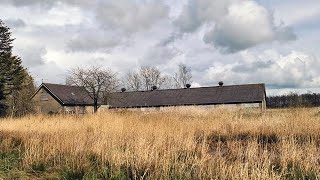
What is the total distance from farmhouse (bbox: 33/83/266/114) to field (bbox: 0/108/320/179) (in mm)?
37026

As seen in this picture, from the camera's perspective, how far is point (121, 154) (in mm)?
7961

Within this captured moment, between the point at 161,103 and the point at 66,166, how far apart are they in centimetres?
4857

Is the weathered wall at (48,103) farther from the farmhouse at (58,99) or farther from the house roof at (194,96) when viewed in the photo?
the house roof at (194,96)

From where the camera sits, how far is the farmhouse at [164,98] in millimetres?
50359

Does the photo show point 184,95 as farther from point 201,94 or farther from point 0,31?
point 0,31

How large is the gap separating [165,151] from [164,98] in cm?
4934

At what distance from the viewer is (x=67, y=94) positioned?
182 ft

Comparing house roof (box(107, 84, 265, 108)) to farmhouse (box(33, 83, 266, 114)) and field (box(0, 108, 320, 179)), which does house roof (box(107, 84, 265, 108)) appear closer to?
farmhouse (box(33, 83, 266, 114))

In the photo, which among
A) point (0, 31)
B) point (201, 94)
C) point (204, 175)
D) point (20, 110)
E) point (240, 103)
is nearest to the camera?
point (204, 175)

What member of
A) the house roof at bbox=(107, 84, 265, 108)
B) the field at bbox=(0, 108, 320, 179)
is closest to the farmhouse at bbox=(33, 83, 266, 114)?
the house roof at bbox=(107, 84, 265, 108)

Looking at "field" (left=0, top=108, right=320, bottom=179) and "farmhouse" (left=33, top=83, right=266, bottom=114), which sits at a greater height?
"farmhouse" (left=33, top=83, right=266, bottom=114)

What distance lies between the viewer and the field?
6746mm

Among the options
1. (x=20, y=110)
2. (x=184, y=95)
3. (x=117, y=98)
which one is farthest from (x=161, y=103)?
(x=20, y=110)

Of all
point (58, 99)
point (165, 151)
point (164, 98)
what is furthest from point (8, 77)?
point (165, 151)
